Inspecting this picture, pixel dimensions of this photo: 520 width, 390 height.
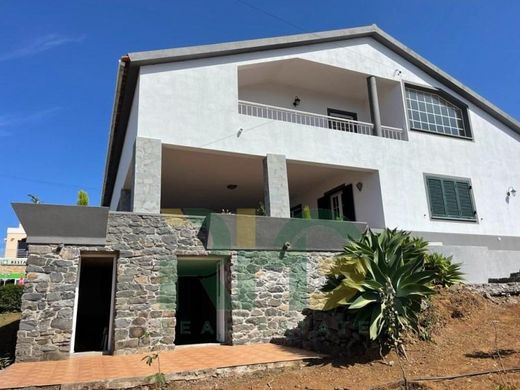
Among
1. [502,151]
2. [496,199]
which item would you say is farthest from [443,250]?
[502,151]

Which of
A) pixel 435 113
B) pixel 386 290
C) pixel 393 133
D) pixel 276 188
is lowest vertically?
pixel 386 290

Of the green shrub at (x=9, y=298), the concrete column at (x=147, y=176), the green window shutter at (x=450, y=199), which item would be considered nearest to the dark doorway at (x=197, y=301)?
the concrete column at (x=147, y=176)

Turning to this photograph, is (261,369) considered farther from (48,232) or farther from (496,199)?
(496,199)

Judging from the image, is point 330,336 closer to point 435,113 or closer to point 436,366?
point 436,366

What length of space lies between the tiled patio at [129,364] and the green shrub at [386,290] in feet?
4.30

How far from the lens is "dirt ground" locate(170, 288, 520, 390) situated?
6047 mm

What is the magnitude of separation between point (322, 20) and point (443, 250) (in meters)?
8.92

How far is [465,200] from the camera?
49.6ft

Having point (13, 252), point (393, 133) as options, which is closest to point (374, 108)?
point (393, 133)

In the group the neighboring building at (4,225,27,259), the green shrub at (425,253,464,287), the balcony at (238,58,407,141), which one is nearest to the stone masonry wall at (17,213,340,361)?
the green shrub at (425,253,464,287)

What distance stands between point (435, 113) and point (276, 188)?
8466 millimetres

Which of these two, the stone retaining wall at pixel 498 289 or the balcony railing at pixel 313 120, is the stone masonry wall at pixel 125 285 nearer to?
the balcony railing at pixel 313 120

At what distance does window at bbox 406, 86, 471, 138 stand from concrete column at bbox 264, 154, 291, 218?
6.21 meters

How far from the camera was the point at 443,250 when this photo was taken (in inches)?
490
